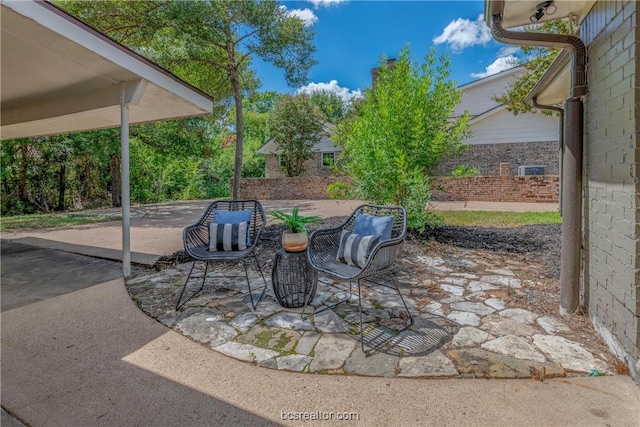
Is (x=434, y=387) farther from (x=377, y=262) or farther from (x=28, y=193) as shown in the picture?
(x=28, y=193)

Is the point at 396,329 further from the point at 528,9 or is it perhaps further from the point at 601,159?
the point at 528,9

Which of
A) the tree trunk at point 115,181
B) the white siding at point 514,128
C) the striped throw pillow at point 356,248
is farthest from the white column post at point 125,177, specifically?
the white siding at point 514,128

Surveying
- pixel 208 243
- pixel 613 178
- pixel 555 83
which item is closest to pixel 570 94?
pixel 613 178

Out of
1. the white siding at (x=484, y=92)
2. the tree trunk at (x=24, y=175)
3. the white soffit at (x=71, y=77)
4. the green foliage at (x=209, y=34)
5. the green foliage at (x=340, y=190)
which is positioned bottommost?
the green foliage at (x=340, y=190)

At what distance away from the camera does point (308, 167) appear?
60.5ft

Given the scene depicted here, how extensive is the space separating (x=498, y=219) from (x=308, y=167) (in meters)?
11.8

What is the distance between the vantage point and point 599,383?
1.95m

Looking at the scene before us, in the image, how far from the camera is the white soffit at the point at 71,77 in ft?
9.99

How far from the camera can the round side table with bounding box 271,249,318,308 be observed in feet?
9.77

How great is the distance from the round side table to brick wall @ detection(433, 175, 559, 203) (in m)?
9.25

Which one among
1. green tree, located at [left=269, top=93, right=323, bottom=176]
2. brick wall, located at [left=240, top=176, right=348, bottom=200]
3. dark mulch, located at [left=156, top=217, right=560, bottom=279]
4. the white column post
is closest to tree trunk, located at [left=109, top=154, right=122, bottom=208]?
brick wall, located at [left=240, top=176, right=348, bottom=200]

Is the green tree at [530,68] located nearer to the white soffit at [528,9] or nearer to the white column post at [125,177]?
the white soffit at [528,9]

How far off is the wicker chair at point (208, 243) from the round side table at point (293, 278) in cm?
29

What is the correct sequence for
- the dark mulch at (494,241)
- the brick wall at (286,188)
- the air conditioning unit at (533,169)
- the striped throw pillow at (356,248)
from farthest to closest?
the brick wall at (286,188), the air conditioning unit at (533,169), the dark mulch at (494,241), the striped throw pillow at (356,248)
